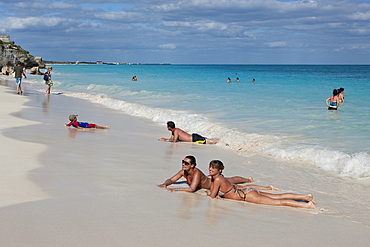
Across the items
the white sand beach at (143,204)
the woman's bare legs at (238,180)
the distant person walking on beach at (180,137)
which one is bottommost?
the white sand beach at (143,204)

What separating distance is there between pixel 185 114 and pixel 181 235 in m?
13.3

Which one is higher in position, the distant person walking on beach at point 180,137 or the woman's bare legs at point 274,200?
the distant person walking on beach at point 180,137

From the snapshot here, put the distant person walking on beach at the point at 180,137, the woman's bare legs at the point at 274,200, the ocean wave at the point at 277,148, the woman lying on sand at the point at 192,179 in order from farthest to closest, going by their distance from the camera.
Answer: the distant person walking on beach at the point at 180,137, the ocean wave at the point at 277,148, the woman lying on sand at the point at 192,179, the woman's bare legs at the point at 274,200

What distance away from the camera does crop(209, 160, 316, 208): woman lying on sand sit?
6.23 meters

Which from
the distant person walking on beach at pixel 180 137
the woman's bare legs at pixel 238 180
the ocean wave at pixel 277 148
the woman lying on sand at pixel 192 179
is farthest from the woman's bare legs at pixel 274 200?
the distant person walking on beach at pixel 180 137

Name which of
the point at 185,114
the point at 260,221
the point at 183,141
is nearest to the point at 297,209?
the point at 260,221

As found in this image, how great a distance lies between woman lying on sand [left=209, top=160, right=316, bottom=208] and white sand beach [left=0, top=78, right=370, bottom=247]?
0.13 m

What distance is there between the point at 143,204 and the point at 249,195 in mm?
1679

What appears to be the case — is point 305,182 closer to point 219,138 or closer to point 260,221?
point 260,221

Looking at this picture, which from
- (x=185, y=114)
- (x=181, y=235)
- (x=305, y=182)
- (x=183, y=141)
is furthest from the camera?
(x=185, y=114)

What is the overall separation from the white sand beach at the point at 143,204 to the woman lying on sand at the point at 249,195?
0.43ft

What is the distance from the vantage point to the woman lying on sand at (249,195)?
6230 millimetres

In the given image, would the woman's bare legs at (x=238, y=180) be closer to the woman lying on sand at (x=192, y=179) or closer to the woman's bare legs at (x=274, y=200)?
the woman lying on sand at (x=192, y=179)

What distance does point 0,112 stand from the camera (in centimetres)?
1487
